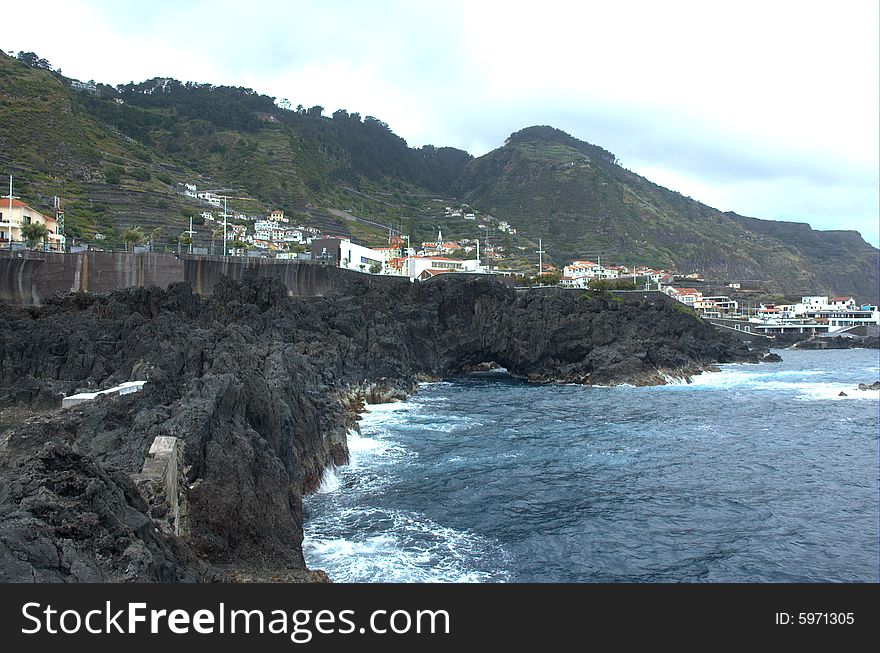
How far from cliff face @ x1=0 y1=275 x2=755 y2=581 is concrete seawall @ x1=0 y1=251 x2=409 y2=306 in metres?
5.87

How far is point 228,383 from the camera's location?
63.1 ft

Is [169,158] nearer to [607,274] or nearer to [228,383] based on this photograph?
[607,274]

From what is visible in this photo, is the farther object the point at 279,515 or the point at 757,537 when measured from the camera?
the point at 757,537

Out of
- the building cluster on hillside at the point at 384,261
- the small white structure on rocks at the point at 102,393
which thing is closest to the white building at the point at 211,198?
the building cluster on hillside at the point at 384,261

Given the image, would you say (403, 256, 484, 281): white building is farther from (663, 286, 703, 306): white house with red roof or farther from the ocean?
the ocean

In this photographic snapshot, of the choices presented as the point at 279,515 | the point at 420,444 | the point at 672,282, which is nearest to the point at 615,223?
the point at 672,282

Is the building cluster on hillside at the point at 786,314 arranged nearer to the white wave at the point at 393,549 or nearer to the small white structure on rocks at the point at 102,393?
the white wave at the point at 393,549

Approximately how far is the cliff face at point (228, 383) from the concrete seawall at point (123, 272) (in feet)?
19.3

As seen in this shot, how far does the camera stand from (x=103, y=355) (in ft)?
108

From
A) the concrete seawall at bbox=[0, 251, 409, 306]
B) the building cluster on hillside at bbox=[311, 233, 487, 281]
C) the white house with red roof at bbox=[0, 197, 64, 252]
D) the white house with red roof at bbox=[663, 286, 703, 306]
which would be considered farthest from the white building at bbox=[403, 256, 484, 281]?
the white house with red roof at bbox=[0, 197, 64, 252]

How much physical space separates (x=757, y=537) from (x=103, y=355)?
29.6 meters

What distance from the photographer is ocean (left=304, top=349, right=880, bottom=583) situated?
17.6 metres

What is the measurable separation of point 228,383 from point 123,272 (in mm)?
43824

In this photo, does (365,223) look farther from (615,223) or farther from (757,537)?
(757,537)
